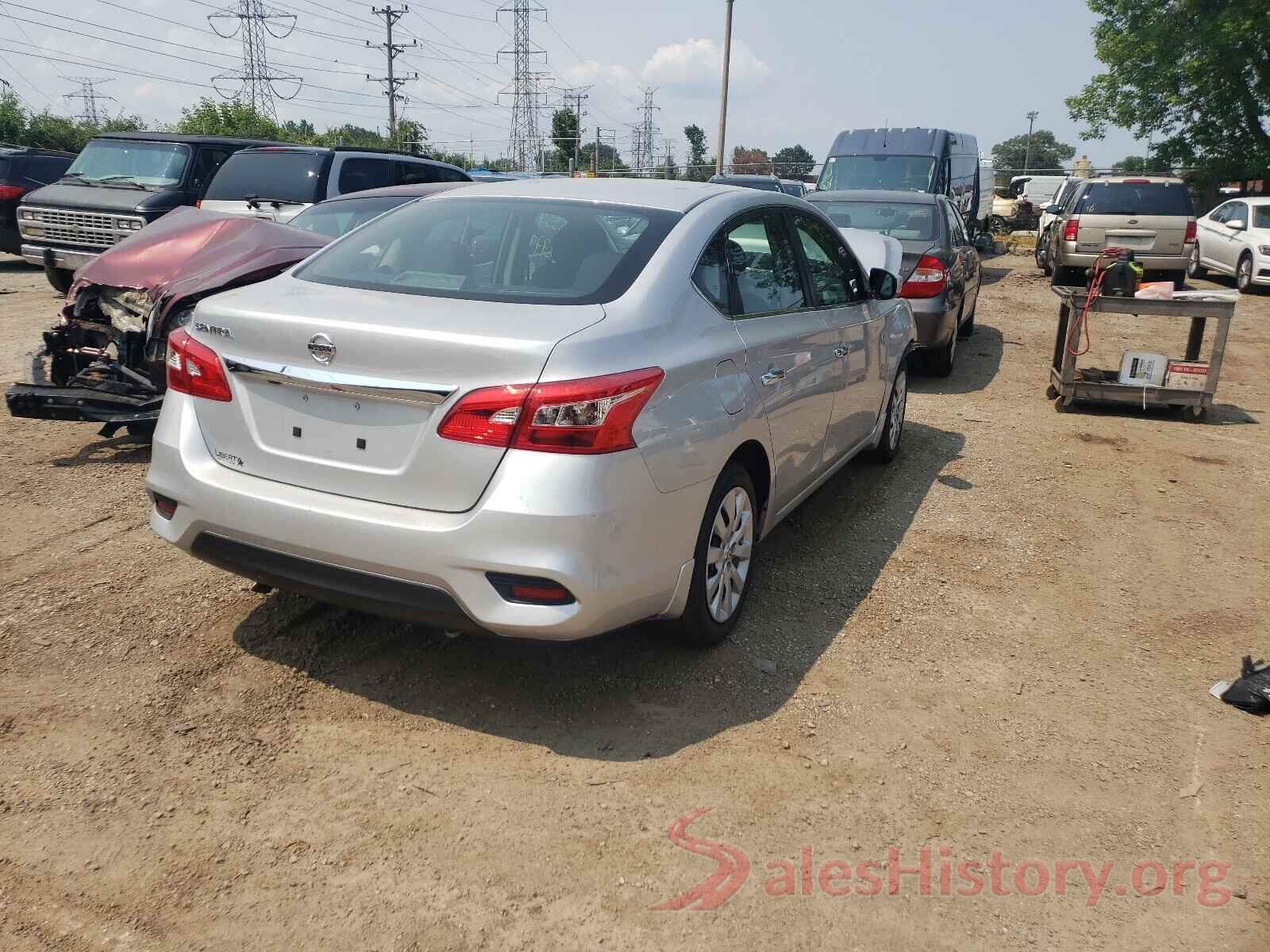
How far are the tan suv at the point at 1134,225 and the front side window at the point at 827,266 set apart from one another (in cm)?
1154

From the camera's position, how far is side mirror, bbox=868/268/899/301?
5535mm

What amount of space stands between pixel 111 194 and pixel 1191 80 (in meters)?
26.9

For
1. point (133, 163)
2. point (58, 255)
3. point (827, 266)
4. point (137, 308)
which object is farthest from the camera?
point (133, 163)

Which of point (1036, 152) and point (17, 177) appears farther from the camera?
point (1036, 152)

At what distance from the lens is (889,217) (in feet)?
33.2

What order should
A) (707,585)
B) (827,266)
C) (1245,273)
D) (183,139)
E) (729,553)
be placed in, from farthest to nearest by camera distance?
(1245,273)
(183,139)
(827,266)
(729,553)
(707,585)

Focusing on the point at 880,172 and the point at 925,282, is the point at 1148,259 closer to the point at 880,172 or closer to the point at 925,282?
the point at 880,172

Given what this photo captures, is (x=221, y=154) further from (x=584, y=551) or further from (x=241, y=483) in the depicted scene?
(x=584, y=551)

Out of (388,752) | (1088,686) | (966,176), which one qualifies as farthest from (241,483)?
(966,176)

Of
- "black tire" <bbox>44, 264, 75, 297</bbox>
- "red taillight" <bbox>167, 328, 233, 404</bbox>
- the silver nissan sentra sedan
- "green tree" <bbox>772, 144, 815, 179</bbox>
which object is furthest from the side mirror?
"green tree" <bbox>772, 144, 815, 179</bbox>

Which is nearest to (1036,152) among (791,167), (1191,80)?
(791,167)

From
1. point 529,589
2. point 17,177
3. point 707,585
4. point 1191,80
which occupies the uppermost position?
point 1191,80

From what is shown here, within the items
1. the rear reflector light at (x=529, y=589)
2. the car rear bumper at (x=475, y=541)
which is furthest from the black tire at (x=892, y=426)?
the rear reflector light at (x=529, y=589)

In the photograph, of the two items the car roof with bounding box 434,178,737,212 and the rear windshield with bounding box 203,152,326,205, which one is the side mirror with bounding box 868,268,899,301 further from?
the rear windshield with bounding box 203,152,326,205
